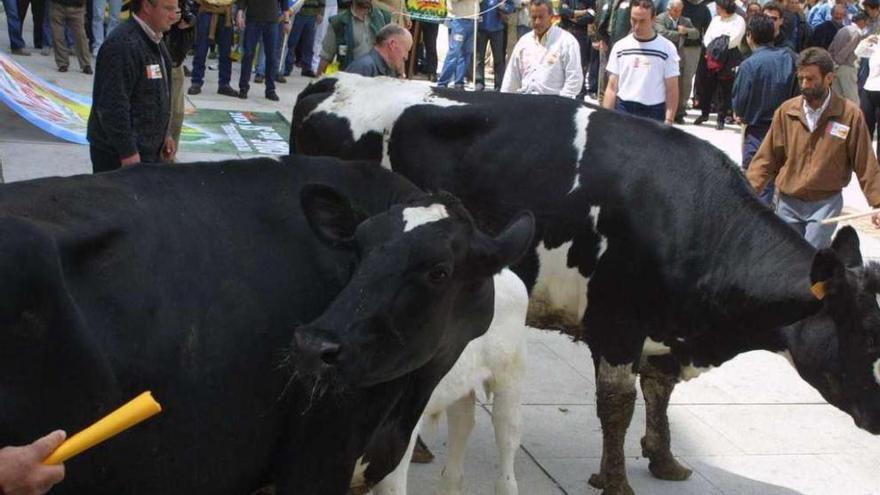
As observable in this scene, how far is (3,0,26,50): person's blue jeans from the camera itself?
1722 centimetres

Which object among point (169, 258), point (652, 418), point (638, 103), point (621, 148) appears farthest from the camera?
point (638, 103)

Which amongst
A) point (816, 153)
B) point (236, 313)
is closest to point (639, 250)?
point (236, 313)

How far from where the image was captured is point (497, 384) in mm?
5398

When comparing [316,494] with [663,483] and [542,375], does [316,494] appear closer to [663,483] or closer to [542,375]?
[663,483]

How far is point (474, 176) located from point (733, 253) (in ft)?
4.61

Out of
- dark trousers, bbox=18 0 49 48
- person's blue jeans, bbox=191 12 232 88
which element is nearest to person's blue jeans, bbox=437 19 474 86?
person's blue jeans, bbox=191 12 232 88

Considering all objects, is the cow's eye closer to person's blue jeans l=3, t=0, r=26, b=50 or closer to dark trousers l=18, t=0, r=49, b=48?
person's blue jeans l=3, t=0, r=26, b=50

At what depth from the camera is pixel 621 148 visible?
586cm

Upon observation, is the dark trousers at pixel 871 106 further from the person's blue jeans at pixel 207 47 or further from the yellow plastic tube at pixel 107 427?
the yellow plastic tube at pixel 107 427

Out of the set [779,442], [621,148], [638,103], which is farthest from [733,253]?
[638,103]

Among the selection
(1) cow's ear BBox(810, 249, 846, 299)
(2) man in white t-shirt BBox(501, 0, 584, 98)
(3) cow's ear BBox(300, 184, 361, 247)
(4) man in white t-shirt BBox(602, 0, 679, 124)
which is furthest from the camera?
(2) man in white t-shirt BBox(501, 0, 584, 98)

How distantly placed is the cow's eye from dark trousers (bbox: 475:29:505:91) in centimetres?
1577

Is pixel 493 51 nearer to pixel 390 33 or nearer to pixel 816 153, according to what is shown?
pixel 390 33

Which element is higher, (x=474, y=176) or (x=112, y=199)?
(x=112, y=199)
